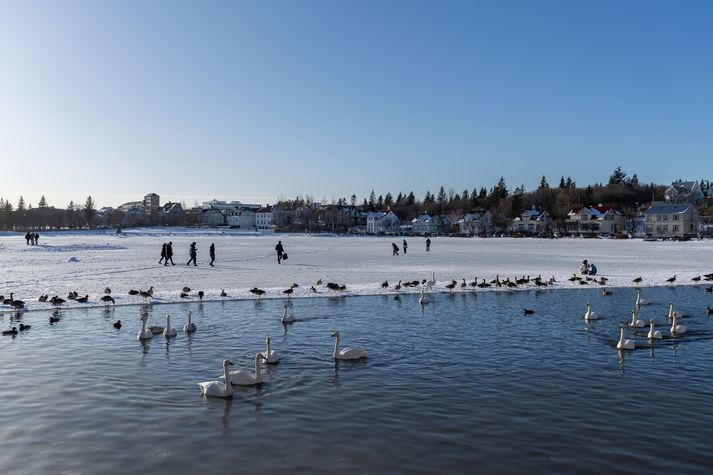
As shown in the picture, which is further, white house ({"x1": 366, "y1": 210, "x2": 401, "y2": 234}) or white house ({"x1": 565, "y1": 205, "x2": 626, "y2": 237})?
white house ({"x1": 366, "y1": 210, "x2": 401, "y2": 234})

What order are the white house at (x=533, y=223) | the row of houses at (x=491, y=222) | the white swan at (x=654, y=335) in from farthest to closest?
1. the white house at (x=533, y=223)
2. the row of houses at (x=491, y=222)
3. the white swan at (x=654, y=335)

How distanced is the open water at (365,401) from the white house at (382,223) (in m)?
148

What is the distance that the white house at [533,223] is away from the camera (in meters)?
146

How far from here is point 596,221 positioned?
133375 mm

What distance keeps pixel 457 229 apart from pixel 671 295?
14039cm

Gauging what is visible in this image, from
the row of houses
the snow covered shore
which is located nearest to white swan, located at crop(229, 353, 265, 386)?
the snow covered shore

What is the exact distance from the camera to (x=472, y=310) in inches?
855

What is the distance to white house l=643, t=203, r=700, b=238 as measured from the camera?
10844 centimetres

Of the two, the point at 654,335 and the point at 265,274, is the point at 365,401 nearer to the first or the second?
the point at 654,335

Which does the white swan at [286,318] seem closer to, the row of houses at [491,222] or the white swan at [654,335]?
the white swan at [654,335]

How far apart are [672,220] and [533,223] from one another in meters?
40.5

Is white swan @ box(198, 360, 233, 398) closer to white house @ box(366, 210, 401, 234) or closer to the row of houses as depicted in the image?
the row of houses

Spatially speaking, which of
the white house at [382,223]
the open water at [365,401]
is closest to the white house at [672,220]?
the white house at [382,223]

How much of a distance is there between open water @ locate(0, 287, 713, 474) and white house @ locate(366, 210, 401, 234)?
14823 centimetres
